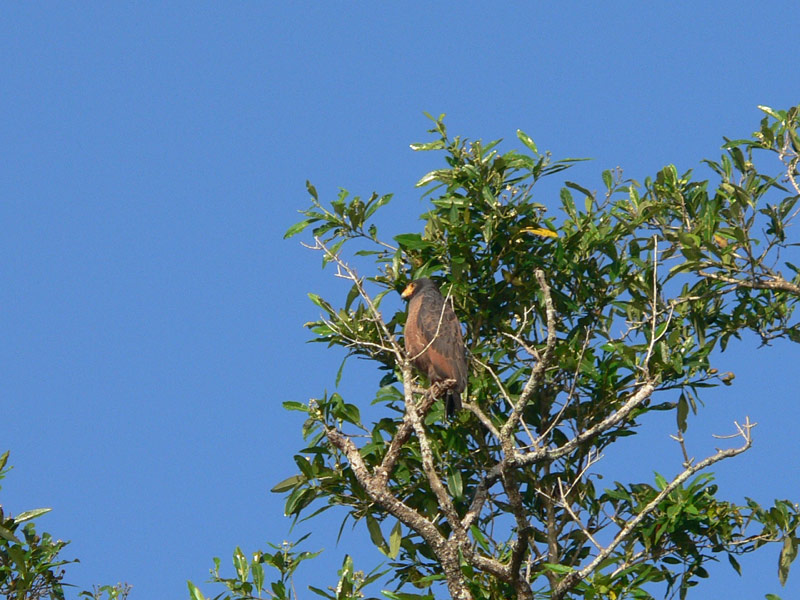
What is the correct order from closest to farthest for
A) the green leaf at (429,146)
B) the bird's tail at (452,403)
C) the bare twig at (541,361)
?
the bare twig at (541,361), the bird's tail at (452,403), the green leaf at (429,146)

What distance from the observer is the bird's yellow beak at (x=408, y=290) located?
7410mm

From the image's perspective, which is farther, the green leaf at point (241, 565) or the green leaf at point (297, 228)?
the green leaf at point (297, 228)

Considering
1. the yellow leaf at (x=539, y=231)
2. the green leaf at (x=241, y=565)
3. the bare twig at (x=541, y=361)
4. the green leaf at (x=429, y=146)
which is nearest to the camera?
the bare twig at (x=541, y=361)

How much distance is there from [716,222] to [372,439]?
2780 mm

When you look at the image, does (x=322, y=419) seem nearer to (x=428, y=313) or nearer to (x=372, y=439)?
(x=372, y=439)

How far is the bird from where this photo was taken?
6.95m

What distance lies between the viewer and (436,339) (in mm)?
7086

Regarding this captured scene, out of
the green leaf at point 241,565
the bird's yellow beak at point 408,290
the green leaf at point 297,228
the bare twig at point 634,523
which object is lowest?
the bare twig at point 634,523

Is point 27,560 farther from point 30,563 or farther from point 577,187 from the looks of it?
point 577,187

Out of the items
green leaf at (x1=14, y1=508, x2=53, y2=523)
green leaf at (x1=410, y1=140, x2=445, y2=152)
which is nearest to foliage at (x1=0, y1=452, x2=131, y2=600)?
green leaf at (x1=14, y1=508, x2=53, y2=523)

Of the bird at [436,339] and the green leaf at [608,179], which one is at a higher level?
the green leaf at [608,179]

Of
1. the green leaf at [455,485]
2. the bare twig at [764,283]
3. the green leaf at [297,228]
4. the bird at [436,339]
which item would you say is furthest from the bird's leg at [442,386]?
the bare twig at [764,283]

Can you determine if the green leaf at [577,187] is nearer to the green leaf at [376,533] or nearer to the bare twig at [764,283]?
the bare twig at [764,283]

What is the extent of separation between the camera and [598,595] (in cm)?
614
